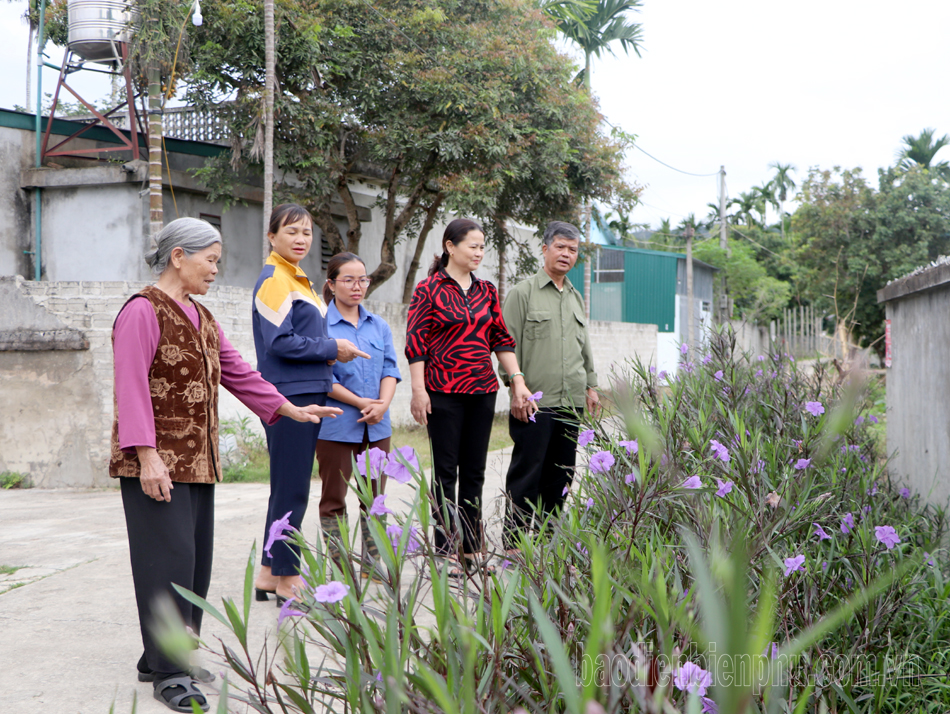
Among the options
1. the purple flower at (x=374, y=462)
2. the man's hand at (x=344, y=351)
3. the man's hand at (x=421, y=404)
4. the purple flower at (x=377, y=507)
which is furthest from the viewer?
the man's hand at (x=421, y=404)

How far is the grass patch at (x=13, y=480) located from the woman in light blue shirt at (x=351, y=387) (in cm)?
509

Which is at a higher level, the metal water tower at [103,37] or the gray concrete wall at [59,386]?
the metal water tower at [103,37]

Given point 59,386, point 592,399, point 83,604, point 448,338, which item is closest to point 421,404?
point 448,338

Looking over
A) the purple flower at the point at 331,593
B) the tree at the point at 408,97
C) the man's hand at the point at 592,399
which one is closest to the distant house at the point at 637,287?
the tree at the point at 408,97

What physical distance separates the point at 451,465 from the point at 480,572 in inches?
90.1

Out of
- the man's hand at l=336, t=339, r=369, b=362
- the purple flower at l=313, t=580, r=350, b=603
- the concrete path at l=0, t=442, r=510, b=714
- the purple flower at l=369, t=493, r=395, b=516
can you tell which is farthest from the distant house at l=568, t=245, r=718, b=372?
the purple flower at l=313, t=580, r=350, b=603

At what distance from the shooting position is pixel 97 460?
7594 millimetres

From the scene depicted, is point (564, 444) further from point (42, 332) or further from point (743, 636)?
Result: point (42, 332)

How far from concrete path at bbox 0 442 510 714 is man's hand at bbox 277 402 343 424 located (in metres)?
0.55

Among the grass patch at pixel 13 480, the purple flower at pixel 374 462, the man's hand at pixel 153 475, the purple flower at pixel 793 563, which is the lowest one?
the grass patch at pixel 13 480

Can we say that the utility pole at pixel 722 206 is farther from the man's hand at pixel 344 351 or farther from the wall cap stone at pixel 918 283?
the man's hand at pixel 344 351

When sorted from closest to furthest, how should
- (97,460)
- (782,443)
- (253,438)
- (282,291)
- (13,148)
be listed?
(782,443) < (282,291) < (97,460) < (253,438) < (13,148)

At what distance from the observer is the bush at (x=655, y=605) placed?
2.36ft

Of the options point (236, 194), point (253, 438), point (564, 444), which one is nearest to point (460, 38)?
point (236, 194)
